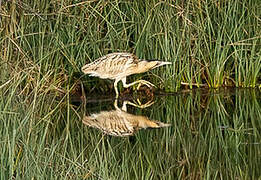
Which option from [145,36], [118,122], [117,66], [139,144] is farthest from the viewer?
[145,36]

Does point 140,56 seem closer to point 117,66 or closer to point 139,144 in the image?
point 117,66

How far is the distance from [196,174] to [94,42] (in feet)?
12.3

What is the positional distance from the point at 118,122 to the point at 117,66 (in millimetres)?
1362

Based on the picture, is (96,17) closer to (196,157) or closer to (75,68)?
(75,68)

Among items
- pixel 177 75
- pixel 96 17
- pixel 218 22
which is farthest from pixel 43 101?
pixel 218 22

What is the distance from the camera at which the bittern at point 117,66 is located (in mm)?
9305

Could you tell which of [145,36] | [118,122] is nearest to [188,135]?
[118,122]

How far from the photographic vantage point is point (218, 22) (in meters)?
10.0

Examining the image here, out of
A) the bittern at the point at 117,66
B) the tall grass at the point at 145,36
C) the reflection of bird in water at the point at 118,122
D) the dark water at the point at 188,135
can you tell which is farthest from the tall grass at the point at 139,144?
the tall grass at the point at 145,36

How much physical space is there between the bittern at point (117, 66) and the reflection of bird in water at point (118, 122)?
2.43 feet

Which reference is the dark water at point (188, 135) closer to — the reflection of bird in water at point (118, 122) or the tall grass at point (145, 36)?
the reflection of bird in water at point (118, 122)

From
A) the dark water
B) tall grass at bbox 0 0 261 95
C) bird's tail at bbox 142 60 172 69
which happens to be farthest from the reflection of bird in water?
tall grass at bbox 0 0 261 95

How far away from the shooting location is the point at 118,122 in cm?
823

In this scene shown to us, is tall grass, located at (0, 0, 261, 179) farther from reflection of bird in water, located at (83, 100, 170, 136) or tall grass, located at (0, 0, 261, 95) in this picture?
reflection of bird in water, located at (83, 100, 170, 136)
